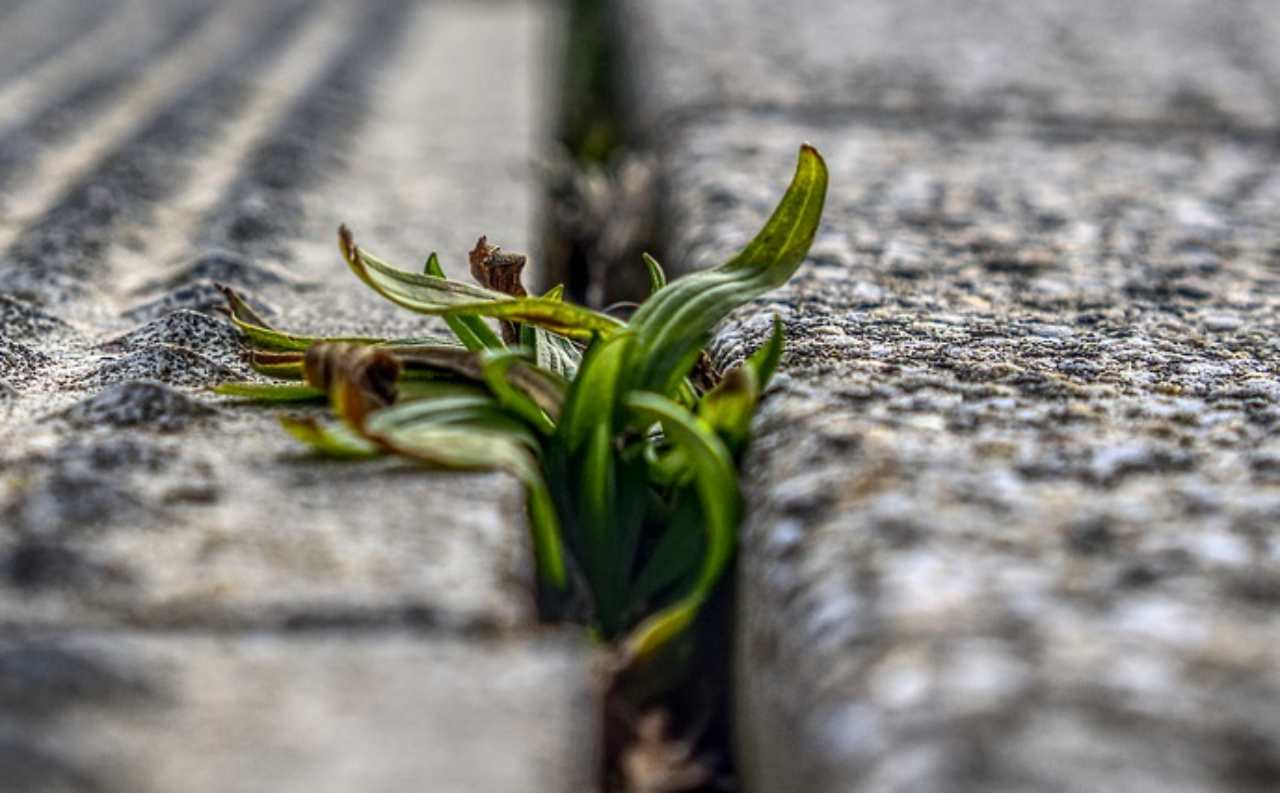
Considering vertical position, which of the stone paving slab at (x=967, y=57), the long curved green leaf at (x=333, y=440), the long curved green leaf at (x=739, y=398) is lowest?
the long curved green leaf at (x=333, y=440)

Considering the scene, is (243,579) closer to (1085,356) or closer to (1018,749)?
(1018,749)

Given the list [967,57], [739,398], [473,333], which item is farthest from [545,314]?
[967,57]

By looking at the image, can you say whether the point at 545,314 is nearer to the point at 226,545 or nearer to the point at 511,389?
the point at 511,389

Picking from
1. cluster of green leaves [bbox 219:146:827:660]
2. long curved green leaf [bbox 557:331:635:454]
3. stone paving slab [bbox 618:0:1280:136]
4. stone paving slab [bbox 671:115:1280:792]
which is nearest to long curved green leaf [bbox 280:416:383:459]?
cluster of green leaves [bbox 219:146:827:660]

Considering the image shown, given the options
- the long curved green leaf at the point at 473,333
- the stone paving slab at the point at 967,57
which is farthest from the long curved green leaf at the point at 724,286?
the stone paving slab at the point at 967,57

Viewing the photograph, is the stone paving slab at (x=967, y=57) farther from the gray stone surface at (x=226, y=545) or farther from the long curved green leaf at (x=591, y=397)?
the long curved green leaf at (x=591, y=397)

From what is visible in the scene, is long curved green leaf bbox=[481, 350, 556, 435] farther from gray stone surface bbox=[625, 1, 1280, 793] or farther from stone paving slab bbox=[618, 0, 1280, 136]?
stone paving slab bbox=[618, 0, 1280, 136]
